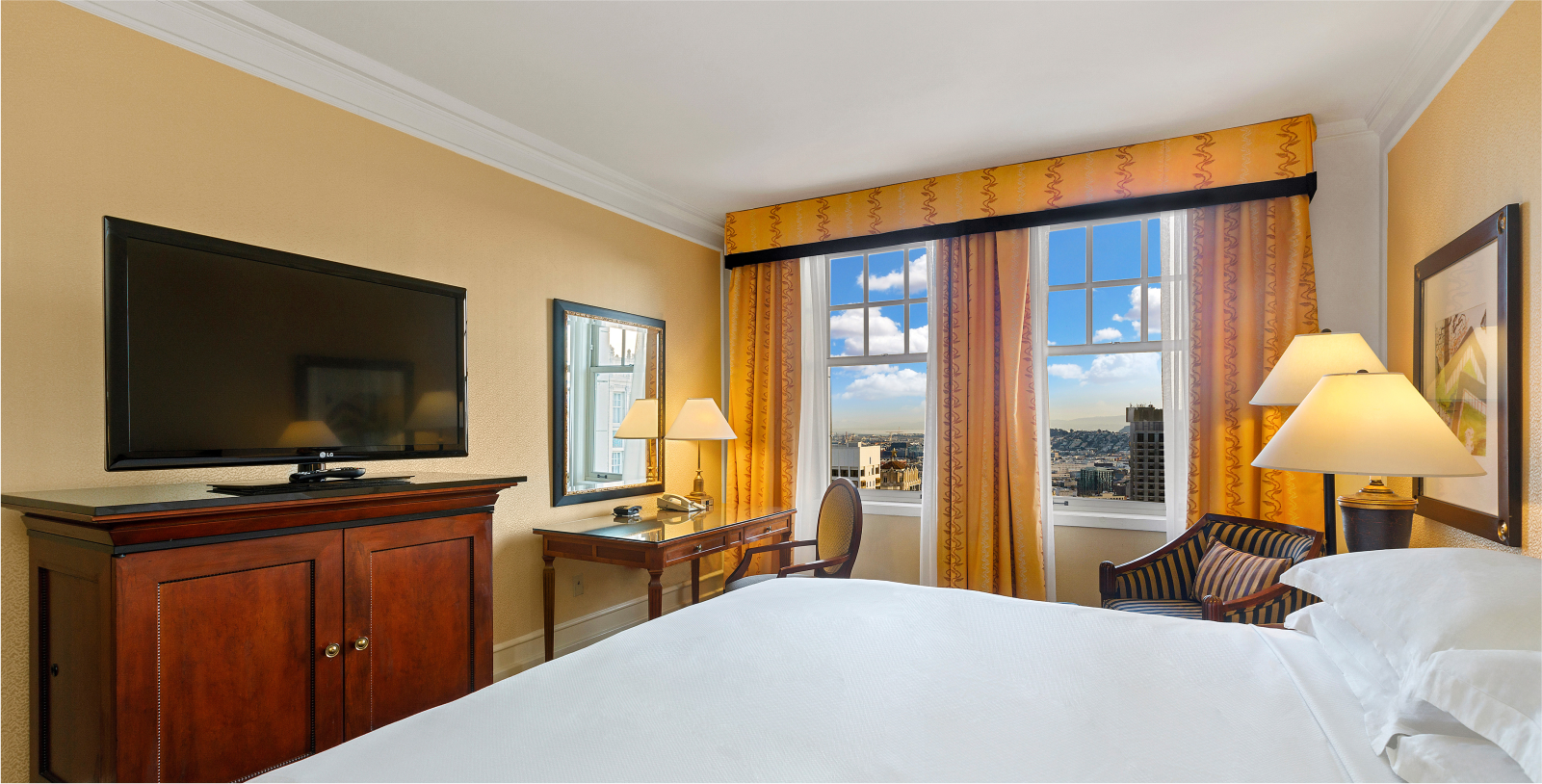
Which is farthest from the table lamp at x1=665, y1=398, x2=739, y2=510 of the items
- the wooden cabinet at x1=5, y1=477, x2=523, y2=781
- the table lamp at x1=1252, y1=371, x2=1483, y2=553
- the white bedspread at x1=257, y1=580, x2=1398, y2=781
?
the table lamp at x1=1252, y1=371, x2=1483, y2=553

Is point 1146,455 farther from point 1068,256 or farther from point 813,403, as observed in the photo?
point 813,403

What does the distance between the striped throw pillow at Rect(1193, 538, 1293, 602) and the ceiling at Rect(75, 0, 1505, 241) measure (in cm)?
185

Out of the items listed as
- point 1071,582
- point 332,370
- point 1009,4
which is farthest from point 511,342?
point 1071,582

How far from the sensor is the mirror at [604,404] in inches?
144

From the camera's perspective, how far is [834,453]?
4699mm

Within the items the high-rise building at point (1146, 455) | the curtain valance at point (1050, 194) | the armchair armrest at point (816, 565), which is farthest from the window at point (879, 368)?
the high-rise building at point (1146, 455)

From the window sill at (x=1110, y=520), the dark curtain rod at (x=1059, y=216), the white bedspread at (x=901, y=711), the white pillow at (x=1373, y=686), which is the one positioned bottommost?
the window sill at (x=1110, y=520)

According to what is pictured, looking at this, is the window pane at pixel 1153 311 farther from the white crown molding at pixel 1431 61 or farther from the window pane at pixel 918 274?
the window pane at pixel 918 274

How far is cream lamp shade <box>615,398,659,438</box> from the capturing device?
13.1 feet

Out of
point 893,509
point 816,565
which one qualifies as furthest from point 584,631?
point 893,509

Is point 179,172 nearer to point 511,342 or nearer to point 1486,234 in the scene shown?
point 511,342

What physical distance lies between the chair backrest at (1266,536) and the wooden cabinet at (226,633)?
3.10 m

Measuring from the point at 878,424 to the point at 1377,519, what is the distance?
8.91 feet

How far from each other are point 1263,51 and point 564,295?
3.23 m
